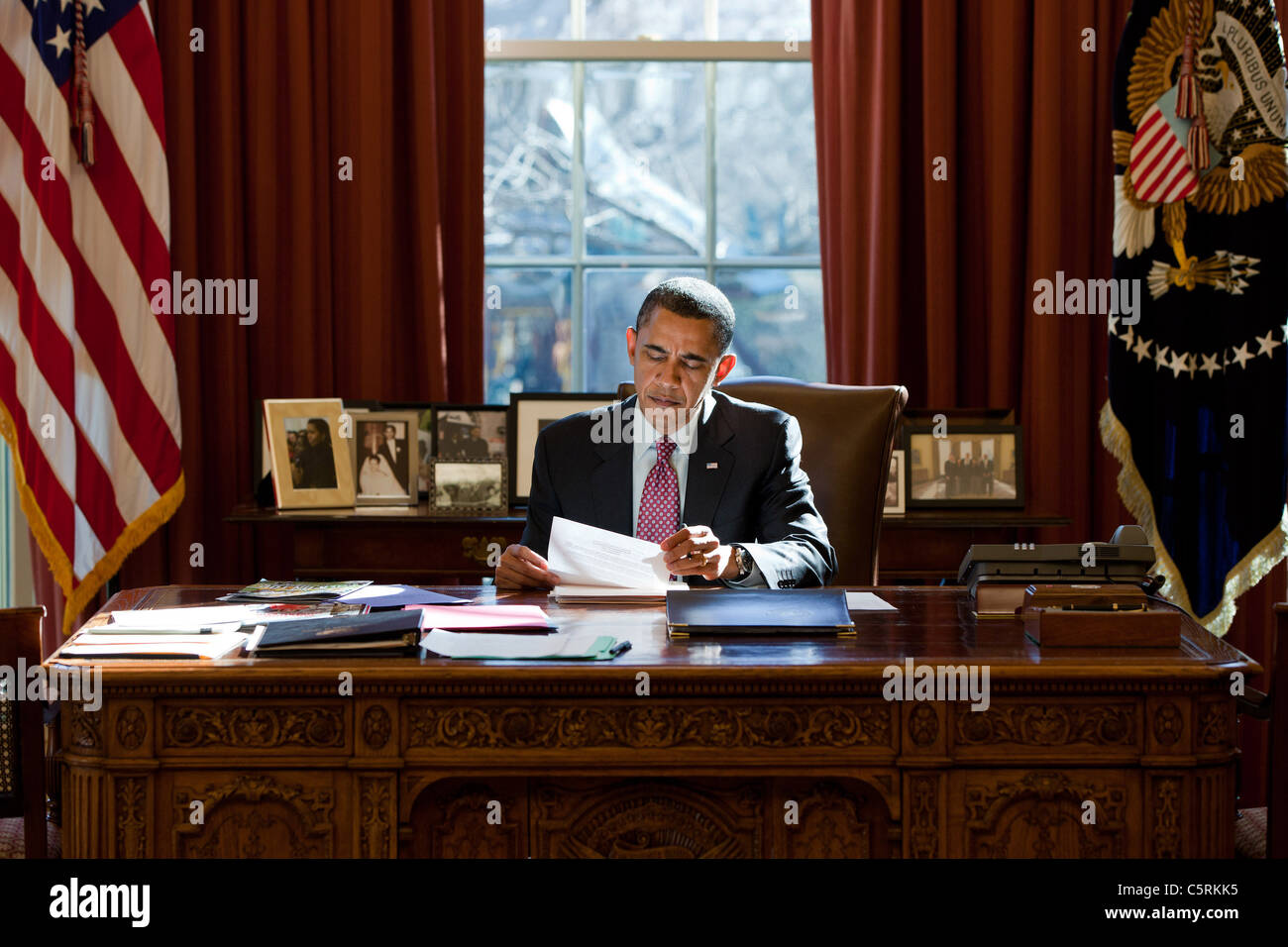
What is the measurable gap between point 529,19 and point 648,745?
309 cm

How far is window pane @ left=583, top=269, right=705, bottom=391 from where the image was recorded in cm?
433

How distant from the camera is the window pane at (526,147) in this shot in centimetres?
423

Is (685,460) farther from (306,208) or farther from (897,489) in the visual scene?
(306,208)

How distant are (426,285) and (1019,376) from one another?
75.3 inches

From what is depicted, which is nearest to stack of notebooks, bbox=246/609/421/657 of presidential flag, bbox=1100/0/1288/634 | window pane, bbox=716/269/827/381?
presidential flag, bbox=1100/0/1288/634

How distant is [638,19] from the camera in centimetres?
422

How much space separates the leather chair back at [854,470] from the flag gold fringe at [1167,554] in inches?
41.6

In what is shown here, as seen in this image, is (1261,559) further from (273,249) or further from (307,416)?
(273,249)

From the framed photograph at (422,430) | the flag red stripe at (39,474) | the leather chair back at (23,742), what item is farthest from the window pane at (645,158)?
the leather chair back at (23,742)

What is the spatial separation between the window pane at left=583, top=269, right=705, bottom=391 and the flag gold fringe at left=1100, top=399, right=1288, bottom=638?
1.49 m

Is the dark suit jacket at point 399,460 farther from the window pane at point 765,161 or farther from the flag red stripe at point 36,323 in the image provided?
the window pane at point 765,161

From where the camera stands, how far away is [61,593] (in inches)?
153
